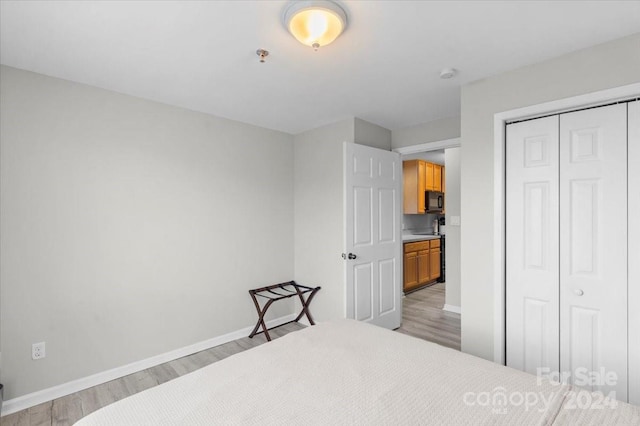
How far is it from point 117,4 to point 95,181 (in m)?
1.48

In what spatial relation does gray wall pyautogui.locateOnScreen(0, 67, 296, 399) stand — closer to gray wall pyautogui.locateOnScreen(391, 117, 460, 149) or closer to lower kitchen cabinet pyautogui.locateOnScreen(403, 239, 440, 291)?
gray wall pyautogui.locateOnScreen(391, 117, 460, 149)

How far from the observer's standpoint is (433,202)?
19.2 ft

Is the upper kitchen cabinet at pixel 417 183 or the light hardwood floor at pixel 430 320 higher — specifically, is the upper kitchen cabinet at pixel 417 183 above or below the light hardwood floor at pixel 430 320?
above

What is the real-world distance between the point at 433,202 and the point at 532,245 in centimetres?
374

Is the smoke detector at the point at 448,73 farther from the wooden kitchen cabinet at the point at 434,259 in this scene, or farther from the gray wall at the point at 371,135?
the wooden kitchen cabinet at the point at 434,259

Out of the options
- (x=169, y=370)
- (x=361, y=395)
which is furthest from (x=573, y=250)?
(x=169, y=370)

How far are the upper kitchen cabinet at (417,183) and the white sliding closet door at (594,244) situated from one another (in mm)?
3485

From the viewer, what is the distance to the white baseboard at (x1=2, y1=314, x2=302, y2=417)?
7.11 feet

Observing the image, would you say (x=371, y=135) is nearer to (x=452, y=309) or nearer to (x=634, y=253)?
(x=634, y=253)

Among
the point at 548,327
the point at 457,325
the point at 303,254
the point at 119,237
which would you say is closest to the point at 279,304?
the point at 303,254

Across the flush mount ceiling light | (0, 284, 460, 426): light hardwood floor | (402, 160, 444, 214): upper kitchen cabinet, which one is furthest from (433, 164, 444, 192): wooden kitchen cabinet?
the flush mount ceiling light

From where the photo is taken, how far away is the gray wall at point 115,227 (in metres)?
2.20

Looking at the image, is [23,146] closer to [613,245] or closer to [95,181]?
[95,181]

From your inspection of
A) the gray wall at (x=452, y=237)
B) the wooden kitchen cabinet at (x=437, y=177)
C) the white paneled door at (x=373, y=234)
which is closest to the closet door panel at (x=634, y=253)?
the white paneled door at (x=373, y=234)
